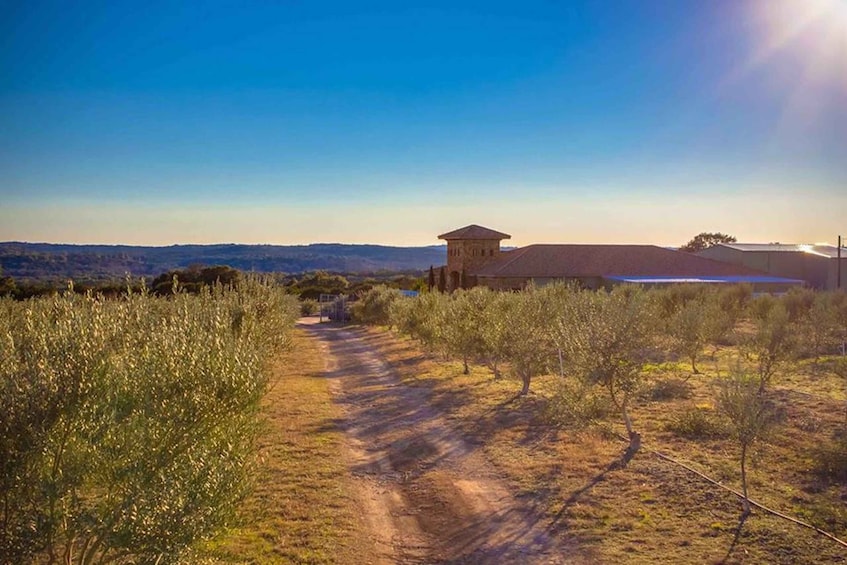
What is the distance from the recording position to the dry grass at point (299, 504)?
834 centimetres

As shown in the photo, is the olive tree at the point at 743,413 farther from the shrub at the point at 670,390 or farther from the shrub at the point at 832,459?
the shrub at the point at 670,390

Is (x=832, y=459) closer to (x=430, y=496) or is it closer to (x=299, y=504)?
(x=430, y=496)

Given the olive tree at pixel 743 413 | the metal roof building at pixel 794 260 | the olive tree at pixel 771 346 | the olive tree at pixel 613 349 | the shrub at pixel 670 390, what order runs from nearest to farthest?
the olive tree at pixel 743 413, the olive tree at pixel 613 349, the shrub at pixel 670 390, the olive tree at pixel 771 346, the metal roof building at pixel 794 260

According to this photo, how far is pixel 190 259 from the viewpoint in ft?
294

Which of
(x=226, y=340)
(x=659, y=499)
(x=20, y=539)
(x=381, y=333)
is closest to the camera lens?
(x=20, y=539)

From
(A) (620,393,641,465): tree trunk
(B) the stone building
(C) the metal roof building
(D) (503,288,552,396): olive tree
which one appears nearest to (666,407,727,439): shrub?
(A) (620,393,641,465): tree trunk

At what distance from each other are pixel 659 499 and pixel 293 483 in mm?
6223

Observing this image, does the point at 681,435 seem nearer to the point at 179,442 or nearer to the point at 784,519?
the point at 784,519

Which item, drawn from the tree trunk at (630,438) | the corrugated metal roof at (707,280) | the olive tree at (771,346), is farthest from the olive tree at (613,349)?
the corrugated metal roof at (707,280)

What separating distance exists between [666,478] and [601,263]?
40.0 metres

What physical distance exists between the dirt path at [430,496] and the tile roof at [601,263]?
30.2m

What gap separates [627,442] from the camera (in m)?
13.2

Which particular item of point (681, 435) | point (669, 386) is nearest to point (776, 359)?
point (669, 386)

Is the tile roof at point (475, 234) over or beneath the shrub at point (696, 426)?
over
